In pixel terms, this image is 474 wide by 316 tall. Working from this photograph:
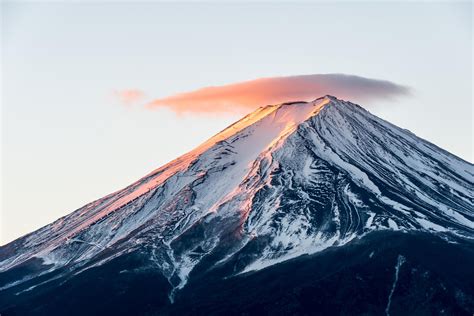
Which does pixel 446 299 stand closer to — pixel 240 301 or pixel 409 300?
pixel 409 300

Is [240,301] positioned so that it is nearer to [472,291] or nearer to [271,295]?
[271,295]

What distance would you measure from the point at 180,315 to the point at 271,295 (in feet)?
38.4

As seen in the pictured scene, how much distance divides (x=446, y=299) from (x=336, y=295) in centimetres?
1356

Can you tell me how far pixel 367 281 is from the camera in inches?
7854

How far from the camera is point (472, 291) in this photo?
7820 inches

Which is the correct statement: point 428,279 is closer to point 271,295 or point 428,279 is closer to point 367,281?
point 367,281

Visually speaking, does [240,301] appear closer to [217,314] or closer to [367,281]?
[217,314]

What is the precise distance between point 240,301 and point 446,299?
25.6m

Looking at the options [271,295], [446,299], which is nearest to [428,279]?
[446,299]

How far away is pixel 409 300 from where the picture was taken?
195625mm

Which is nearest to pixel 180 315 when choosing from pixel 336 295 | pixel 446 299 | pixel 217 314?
pixel 217 314

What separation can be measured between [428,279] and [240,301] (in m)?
23.7

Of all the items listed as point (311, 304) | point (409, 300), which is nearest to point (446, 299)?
point (409, 300)

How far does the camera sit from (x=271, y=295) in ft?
655
